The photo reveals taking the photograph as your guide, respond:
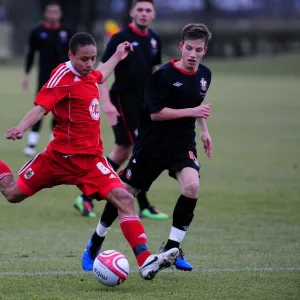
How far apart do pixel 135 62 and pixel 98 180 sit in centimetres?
356

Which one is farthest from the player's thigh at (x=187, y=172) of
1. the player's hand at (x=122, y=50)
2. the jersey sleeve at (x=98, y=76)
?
the player's hand at (x=122, y=50)

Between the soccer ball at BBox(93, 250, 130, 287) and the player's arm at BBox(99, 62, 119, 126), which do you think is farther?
the player's arm at BBox(99, 62, 119, 126)

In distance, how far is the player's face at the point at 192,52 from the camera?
322 inches

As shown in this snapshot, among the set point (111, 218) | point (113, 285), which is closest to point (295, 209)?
point (111, 218)

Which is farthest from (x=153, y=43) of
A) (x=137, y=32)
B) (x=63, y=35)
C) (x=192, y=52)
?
(x=63, y=35)

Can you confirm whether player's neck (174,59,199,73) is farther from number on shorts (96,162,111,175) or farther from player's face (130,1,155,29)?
player's face (130,1,155,29)

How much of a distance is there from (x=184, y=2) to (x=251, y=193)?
44.2 m

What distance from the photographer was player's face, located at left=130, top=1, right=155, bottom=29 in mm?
10961

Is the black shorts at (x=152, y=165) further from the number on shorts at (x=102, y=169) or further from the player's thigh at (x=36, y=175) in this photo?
the player's thigh at (x=36, y=175)

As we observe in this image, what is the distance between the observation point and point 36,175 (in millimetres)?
7926

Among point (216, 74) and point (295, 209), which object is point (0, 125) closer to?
point (295, 209)

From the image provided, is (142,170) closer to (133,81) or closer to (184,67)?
(184,67)

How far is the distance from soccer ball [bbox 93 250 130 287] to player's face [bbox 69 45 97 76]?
Result: 1.58 meters

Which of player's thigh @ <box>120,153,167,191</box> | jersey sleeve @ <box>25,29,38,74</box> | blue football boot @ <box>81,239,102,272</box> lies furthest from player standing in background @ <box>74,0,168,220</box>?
jersey sleeve @ <box>25,29,38,74</box>
